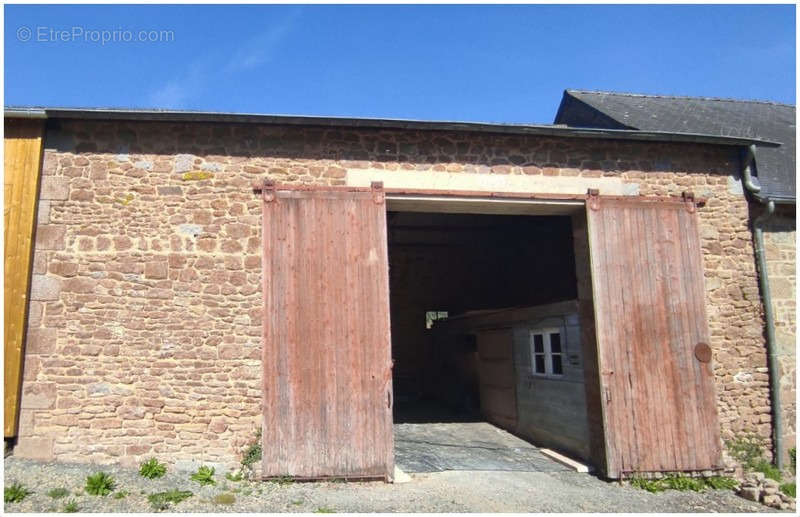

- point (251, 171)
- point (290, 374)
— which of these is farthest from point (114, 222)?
point (290, 374)

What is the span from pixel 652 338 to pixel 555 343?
5.33ft

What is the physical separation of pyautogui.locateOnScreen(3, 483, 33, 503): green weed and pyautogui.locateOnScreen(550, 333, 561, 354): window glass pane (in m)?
6.25

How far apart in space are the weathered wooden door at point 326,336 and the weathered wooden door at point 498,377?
143 inches

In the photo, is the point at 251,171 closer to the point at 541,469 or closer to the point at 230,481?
the point at 230,481

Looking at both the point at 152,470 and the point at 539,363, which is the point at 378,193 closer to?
the point at 152,470

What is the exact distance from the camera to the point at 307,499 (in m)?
5.43

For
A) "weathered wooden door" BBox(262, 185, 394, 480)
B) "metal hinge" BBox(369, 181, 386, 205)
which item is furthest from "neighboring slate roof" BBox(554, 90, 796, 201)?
"weathered wooden door" BBox(262, 185, 394, 480)

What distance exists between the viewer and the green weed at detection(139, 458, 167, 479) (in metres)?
5.60

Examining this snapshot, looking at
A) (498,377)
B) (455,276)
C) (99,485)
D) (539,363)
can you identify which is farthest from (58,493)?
(455,276)

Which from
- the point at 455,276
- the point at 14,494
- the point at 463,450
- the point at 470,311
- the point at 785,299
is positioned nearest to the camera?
the point at 14,494

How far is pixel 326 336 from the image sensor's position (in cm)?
614

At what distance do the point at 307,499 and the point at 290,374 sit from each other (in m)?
1.24

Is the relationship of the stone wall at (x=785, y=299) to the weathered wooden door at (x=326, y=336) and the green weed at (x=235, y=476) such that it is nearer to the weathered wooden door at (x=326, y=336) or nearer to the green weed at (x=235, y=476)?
the weathered wooden door at (x=326, y=336)

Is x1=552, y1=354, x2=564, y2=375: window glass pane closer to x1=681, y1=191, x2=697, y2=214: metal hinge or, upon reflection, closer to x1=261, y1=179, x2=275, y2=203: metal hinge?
x1=681, y1=191, x2=697, y2=214: metal hinge
